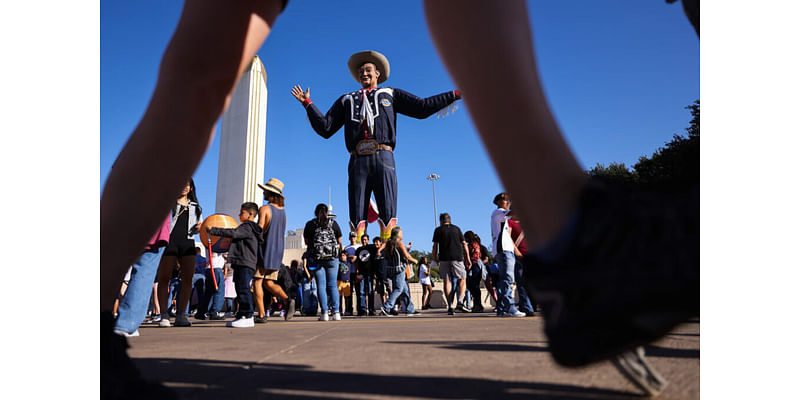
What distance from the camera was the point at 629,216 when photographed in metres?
0.66

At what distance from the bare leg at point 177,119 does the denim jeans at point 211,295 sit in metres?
6.79

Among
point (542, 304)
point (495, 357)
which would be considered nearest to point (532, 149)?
point (542, 304)

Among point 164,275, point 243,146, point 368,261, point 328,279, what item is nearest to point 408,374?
point 164,275

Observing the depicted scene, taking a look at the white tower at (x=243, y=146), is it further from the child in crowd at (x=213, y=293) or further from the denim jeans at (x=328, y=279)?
the denim jeans at (x=328, y=279)

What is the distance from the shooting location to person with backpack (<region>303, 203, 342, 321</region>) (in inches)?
240

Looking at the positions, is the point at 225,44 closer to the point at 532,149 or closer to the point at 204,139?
the point at 204,139

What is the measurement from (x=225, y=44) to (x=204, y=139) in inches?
7.6

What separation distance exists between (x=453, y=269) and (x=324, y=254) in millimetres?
2478

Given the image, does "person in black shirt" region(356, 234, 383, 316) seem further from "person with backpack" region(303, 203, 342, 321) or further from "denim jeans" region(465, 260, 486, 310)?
"denim jeans" region(465, 260, 486, 310)

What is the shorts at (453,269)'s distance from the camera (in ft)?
25.2

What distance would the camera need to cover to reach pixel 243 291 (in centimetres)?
480

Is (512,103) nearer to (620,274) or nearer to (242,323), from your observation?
(620,274)

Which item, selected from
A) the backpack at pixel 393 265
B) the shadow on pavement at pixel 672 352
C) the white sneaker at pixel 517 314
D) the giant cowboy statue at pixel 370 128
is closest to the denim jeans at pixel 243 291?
the giant cowboy statue at pixel 370 128

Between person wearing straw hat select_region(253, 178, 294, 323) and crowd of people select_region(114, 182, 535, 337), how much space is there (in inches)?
0.5
